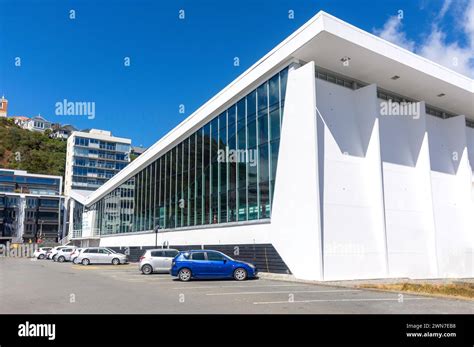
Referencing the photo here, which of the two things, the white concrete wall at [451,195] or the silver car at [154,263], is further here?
the white concrete wall at [451,195]

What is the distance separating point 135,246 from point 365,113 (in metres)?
26.6

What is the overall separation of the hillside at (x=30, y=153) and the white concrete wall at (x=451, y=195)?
10513cm

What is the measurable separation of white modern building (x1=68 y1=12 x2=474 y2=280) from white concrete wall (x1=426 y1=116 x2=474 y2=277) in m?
0.09

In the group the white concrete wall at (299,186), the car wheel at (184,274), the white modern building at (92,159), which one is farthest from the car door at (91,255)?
the white modern building at (92,159)

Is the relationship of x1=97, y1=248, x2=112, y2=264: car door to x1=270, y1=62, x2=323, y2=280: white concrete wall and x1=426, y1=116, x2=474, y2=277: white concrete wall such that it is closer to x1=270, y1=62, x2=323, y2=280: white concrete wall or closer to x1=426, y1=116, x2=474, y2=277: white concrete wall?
x1=270, y1=62, x2=323, y2=280: white concrete wall

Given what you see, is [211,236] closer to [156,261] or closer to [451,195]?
[156,261]

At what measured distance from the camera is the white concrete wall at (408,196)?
2308cm

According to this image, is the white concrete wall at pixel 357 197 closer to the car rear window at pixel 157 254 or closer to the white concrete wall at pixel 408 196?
the white concrete wall at pixel 408 196

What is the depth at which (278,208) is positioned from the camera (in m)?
21.9

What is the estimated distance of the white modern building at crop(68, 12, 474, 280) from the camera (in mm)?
20500

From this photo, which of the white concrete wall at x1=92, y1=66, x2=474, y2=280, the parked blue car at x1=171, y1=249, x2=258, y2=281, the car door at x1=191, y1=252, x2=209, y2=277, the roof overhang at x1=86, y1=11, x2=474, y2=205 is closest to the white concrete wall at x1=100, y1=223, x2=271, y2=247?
the white concrete wall at x1=92, y1=66, x2=474, y2=280

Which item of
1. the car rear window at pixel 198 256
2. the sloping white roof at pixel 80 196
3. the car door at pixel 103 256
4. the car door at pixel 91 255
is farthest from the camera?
the sloping white roof at pixel 80 196

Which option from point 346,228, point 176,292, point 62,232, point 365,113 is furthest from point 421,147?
point 62,232
